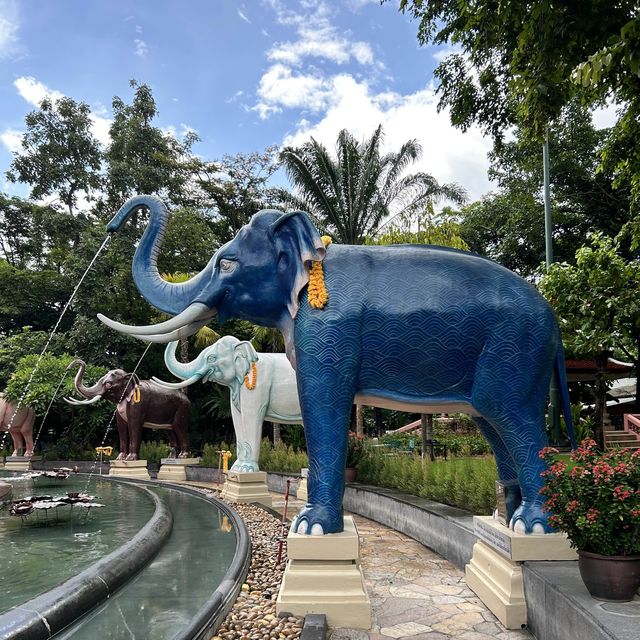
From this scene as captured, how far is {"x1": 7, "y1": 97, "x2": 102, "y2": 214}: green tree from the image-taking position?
2558cm

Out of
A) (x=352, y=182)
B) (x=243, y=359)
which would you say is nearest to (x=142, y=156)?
(x=352, y=182)

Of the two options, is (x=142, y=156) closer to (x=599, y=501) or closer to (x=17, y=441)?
(x=17, y=441)

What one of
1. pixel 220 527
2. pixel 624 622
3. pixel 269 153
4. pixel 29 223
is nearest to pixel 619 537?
pixel 624 622

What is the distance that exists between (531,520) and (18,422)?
53.4 ft

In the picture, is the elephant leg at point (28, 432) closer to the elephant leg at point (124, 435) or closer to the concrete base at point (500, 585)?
the elephant leg at point (124, 435)

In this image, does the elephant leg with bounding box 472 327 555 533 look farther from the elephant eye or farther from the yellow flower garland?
the elephant eye

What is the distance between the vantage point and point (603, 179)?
65.1 ft

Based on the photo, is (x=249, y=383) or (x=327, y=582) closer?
(x=327, y=582)

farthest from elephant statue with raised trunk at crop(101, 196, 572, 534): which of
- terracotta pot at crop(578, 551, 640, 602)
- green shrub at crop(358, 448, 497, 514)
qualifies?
green shrub at crop(358, 448, 497, 514)

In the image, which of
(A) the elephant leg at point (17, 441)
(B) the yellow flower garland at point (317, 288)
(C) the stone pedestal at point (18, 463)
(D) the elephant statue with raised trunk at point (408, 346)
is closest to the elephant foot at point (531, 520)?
(D) the elephant statue with raised trunk at point (408, 346)

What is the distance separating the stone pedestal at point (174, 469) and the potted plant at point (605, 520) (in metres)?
11.4

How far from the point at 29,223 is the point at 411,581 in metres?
27.3

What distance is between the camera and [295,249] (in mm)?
4406

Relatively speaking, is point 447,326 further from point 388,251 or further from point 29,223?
point 29,223
